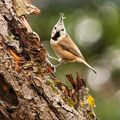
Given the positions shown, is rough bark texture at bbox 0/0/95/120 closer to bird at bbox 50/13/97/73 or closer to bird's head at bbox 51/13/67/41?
bird's head at bbox 51/13/67/41

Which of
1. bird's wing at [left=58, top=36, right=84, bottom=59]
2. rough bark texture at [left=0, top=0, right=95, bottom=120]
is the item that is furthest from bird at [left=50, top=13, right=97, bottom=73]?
rough bark texture at [left=0, top=0, right=95, bottom=120]

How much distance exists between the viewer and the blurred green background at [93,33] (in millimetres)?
6969

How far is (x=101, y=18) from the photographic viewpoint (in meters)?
7.25

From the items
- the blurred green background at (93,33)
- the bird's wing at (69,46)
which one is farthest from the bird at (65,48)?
the blurred green background at (93,33)

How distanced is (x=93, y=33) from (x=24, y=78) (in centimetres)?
445

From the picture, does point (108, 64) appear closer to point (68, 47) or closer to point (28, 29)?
point (68, 47)

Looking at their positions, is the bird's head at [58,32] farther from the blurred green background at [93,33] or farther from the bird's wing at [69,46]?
the blurred green background at [93,33]

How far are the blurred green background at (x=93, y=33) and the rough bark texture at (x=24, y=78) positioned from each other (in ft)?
12.4

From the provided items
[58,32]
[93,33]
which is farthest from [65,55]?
[93,33]

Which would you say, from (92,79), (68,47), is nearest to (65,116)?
(68,47)

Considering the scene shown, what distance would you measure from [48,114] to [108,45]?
4.44 meters

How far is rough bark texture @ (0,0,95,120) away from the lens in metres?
2.83

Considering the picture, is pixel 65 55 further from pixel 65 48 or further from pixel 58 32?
pixel 58 32

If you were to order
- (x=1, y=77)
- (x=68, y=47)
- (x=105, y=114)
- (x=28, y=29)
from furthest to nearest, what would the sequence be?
(x=105, y=114) < (x=68, y=47) < (x=28, y=29) < (x=1, y=77)
